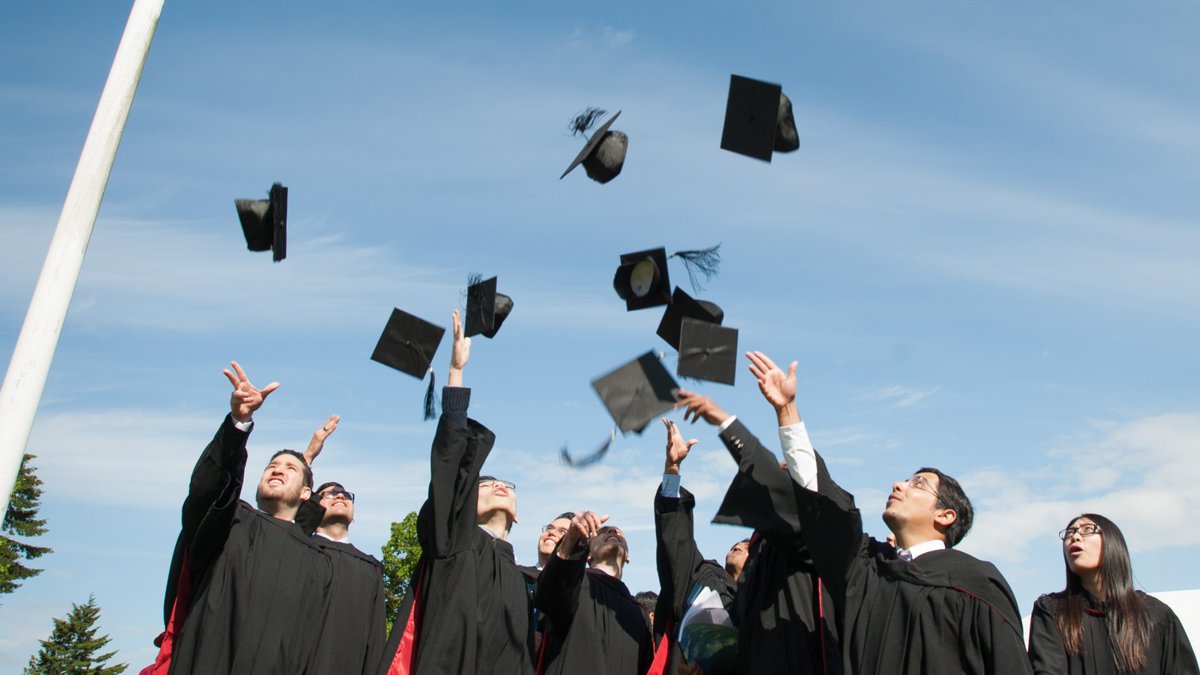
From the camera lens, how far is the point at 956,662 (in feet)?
12.9

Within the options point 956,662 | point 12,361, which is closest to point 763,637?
point 956,662

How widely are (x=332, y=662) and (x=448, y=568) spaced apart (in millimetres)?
720

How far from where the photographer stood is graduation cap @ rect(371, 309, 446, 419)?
232 inches

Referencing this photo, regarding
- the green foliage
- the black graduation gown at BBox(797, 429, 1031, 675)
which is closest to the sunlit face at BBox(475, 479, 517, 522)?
the black graduation gown at BBox(797, 429, 1031, 675)

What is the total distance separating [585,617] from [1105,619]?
241cm

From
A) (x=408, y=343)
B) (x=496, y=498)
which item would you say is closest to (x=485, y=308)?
(x=408, y=343)

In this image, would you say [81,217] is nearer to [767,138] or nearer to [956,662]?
[767,138]

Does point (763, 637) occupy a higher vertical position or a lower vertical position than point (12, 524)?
lower

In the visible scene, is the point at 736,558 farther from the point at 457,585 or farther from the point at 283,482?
the point at 283,482

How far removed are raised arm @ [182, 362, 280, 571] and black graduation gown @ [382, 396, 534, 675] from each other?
831mm

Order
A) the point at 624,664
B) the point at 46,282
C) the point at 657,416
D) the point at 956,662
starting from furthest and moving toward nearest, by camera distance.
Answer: the point at 624,664 → the point at 657,416 → the point at 46,282 → the point at 956,662

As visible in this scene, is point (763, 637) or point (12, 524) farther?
point (12, 524)

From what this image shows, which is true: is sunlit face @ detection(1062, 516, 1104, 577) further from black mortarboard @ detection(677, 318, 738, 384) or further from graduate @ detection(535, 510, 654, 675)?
graduate @ detection(535, 510, 654, 675)

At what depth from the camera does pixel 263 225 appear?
6027 millimetres
